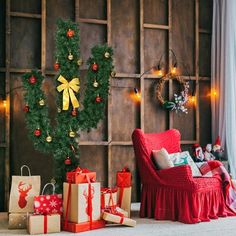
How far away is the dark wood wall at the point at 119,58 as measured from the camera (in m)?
6.15

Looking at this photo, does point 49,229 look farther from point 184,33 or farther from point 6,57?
point 184,33

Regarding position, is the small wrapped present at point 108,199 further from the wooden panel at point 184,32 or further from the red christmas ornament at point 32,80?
the wooden panel at point 184,32

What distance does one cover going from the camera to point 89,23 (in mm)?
6547

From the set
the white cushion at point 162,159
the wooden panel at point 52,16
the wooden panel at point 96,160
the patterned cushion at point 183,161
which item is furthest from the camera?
the wooden panel at point 96,160

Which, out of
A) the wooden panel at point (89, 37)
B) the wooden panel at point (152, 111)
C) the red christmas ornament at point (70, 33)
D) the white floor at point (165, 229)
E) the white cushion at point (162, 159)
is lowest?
the white floor at point (165, 229)

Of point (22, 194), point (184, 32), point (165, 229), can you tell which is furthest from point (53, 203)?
point (184, 32)

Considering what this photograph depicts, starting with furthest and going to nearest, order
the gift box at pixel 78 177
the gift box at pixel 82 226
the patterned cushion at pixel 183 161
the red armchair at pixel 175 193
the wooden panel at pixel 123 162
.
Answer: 1. the wooden panel at pixel 123 162
2. the patterned cushion at pixel 183 161
3. the red armchair at pixel 175 193
4. the gift box at pixel 78 177
5. the gift box at pixel 82 226

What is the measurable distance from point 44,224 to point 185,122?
305 cm

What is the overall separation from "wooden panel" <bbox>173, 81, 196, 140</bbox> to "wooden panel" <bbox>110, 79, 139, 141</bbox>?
608mm

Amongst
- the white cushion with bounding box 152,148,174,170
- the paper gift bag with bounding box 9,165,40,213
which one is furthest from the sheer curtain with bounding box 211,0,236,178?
the paper gift bag with bounding box 9,165,40,213

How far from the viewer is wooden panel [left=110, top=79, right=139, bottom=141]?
261 inches

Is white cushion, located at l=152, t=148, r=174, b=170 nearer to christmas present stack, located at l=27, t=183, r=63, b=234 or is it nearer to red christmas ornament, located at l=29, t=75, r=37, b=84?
christmas present stack, located at l=27, t=183, r=63, b=234

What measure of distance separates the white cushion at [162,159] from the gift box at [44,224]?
136 centimetres

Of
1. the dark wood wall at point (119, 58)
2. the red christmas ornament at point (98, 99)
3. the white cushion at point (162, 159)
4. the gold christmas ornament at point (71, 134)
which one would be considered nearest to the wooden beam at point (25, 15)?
the dark wood wall at point (119, 58)
